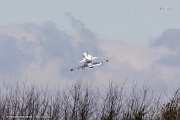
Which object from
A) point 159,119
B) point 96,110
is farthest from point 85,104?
point 159,119

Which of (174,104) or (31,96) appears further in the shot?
(31,96)

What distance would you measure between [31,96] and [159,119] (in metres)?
10.7

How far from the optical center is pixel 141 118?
1272 inches

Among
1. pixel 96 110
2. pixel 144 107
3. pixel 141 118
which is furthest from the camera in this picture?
pixel 96 110

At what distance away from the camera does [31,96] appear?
38.7 m

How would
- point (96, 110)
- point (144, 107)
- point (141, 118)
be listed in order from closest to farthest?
point (141, 118), point (144, 107), point (96, 110)

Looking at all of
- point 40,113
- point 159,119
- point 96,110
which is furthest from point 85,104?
point 159,119

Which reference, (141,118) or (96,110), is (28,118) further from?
(141,118)

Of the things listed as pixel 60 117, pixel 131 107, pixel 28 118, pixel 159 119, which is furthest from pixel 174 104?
pixel 28 118

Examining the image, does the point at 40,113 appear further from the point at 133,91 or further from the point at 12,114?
the point at 133,91

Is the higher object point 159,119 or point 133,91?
point 133,91

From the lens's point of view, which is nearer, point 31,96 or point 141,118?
point 141,118

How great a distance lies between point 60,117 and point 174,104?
30.0 feet

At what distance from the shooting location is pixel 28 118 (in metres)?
37.6
